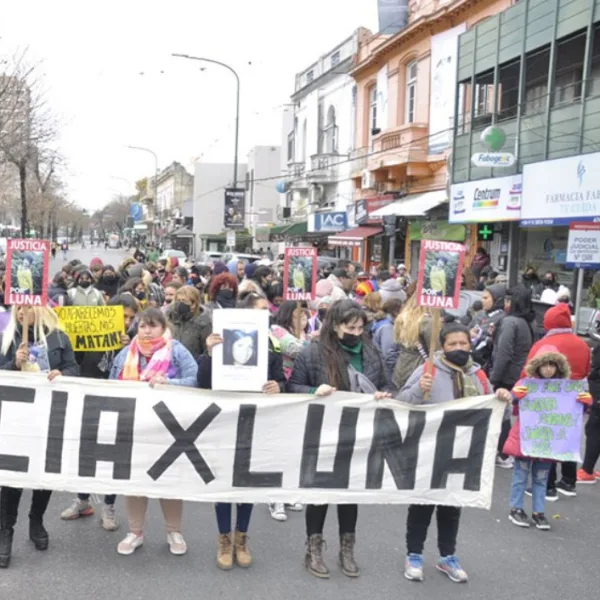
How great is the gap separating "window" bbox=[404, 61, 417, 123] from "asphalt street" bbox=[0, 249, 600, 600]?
20914 millimetres

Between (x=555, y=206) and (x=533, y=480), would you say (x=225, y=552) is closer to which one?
(x=533, y=480)

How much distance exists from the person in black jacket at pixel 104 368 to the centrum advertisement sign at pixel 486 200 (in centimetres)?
1271

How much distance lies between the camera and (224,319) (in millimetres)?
4277

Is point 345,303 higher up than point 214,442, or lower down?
higher up

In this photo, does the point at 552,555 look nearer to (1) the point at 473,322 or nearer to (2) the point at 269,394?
(2) the point at 269,394

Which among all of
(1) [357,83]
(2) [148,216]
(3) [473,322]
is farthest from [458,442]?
(2) [148,216]

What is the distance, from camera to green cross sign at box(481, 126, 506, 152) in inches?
682

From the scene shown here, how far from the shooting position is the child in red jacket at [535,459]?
5242mm

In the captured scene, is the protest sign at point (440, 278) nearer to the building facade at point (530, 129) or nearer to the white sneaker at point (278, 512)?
the white sneaker at point (278, 512)

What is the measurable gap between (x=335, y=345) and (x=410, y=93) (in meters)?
22.4

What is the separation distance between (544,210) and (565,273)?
1.96m

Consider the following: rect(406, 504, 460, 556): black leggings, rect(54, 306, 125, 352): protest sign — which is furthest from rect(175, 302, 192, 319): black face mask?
rect(406, 504, 460, 556): black leggings

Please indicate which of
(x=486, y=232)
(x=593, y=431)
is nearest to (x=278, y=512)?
(x=593, y=431)

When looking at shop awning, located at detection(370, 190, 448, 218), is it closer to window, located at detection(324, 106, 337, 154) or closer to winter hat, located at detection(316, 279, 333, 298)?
window, located at detection(324, 106, 337, 154)
